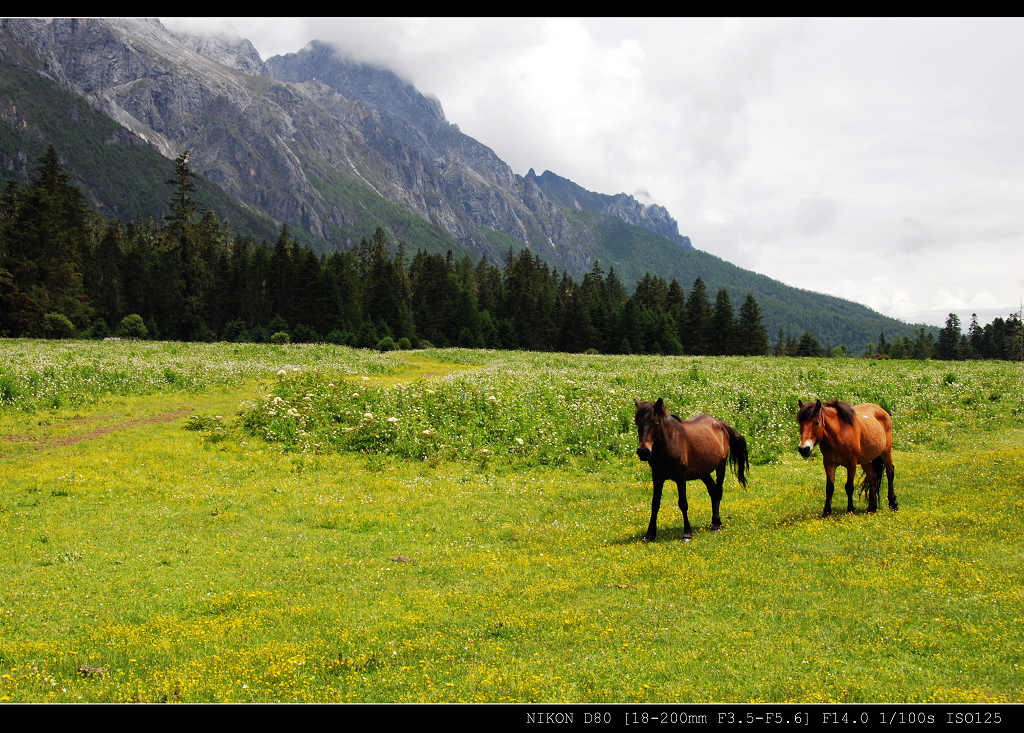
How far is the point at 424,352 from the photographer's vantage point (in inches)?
2800

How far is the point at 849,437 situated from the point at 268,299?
109 meters

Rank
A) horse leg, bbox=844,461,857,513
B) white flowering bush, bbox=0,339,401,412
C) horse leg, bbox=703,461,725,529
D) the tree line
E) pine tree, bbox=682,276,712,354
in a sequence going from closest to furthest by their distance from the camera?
horse leg, bbox=703,461,725,529
horse leg, bbox=844,461,857,513
white flowering bush, bbox=0,339,401,412
the tree line
pine tree, bbox=682,276,712,354

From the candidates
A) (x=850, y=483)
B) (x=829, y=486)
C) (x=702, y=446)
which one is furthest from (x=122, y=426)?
(x=850, y=483)

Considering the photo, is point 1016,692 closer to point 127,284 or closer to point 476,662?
point 476,662

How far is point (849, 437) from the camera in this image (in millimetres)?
13305

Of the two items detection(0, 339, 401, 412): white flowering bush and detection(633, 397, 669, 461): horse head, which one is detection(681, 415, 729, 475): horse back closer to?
detection(633, 397, 669, 461): horse head

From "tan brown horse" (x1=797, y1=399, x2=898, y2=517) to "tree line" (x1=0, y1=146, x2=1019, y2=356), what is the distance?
7643 cm

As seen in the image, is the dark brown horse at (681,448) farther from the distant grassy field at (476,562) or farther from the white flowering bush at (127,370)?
the white flowering bush at (127,370)

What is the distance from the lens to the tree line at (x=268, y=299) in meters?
77.1

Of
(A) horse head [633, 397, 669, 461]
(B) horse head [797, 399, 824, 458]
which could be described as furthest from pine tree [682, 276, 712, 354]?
(A) horse head [633, 397, 669, 461]

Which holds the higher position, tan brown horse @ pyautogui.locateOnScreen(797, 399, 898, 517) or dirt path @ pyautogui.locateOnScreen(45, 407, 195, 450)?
tan brown horse @ pyautogui.locateOnScreen(797, 399, 898, 517)

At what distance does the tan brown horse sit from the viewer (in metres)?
12.8
